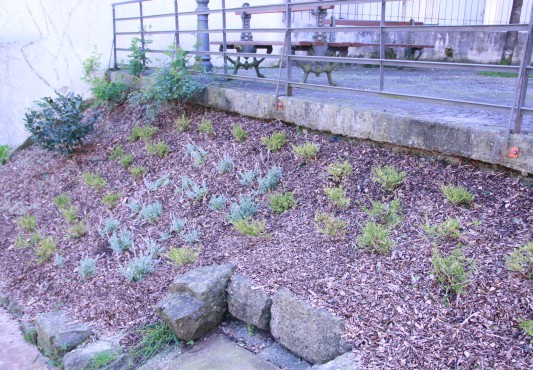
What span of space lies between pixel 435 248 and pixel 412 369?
89 centimetres

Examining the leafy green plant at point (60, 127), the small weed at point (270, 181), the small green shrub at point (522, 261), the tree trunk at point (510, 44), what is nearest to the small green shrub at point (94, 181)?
the leafy green plant at point (60, 127)

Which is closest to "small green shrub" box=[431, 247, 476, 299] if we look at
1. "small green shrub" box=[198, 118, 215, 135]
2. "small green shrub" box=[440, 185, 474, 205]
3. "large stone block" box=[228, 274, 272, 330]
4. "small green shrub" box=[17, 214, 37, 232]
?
"small green shrub" box=[440, 185, 474, 205]

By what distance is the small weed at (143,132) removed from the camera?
6918 mm

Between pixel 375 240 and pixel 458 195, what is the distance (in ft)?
2.38

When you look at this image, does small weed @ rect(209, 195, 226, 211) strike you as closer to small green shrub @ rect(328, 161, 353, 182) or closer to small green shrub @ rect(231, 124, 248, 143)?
small green shrub @ rect(231, 124, 248, 143)

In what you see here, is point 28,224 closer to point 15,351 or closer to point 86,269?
point 86,269

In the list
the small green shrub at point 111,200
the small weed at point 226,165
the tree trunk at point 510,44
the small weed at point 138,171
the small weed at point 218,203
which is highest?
the tree trunk at point 510,44

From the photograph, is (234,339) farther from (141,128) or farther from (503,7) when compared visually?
(503,7)

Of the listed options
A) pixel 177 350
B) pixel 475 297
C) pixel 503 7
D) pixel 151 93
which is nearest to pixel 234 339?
pixel 177 350

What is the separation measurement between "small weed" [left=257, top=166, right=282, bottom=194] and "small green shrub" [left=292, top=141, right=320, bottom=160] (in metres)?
0.27

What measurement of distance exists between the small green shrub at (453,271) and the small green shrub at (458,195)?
60 cm

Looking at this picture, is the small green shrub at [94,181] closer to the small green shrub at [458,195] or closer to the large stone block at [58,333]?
the large stone block at [58,333]

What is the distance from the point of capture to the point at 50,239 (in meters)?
5.65

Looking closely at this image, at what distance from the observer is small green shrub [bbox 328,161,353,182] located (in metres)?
4.53
